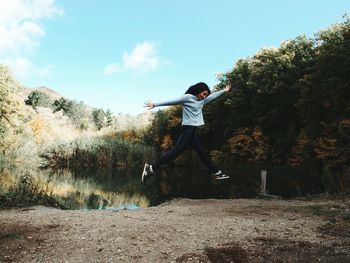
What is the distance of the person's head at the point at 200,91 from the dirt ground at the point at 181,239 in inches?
93.0

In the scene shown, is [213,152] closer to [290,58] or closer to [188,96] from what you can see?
[290,58]

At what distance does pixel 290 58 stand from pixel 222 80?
30.8 ft

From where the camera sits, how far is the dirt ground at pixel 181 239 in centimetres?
484

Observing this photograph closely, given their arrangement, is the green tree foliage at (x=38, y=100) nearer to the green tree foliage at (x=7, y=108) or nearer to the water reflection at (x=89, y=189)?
the green tree foliage at (x=7, y=108)

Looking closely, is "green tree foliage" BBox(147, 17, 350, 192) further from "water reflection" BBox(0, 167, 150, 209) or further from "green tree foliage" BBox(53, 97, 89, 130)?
"green tree foliage" BBox(53, 97, 89, 130)

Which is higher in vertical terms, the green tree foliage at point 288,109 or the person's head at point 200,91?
the green tree foliage at point 288,109

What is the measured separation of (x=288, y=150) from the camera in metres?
32.5

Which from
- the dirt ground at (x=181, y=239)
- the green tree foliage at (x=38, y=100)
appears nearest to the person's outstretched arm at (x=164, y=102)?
the dirt ground at (x=181, y=239)

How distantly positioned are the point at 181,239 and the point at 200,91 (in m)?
2.61

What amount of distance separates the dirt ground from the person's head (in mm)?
2363

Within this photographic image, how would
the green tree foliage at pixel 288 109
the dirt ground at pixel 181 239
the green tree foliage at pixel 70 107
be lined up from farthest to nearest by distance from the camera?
the green tree foliage at pixel 70 107 < the green tree foliage at pixel 288 109 < the dirt ground at pixel 181 239

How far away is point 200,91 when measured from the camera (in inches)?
263

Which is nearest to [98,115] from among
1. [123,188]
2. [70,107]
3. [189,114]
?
[70,107]

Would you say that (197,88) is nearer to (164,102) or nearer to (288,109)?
(164,102)
